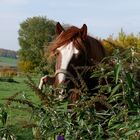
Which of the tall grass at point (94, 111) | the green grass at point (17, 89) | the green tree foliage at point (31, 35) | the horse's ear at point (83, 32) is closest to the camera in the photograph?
the tall grass at point (94, 111)

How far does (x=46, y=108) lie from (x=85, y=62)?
3.41m

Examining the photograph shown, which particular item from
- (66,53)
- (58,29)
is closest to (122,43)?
(66,53)

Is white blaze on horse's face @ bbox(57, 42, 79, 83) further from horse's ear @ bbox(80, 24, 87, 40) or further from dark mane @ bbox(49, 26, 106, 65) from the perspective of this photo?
horse's ear @ bbox(80, 24, 87, 40)

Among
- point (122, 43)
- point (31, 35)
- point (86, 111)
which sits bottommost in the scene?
point (86, 111)

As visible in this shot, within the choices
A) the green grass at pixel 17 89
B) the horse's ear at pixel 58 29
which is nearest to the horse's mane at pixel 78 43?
the horse's ear at pixel 58 29

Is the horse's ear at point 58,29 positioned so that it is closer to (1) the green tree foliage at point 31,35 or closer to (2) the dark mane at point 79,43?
(2) the dark mane at point 79,43

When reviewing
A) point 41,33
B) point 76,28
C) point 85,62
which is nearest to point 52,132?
point 85,62

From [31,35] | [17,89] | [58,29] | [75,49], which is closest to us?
[75,49]

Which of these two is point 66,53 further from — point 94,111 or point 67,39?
point 94,111

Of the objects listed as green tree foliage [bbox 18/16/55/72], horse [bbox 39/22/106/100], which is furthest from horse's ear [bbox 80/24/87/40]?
green tree foliage [bbox 18/16/55/72]

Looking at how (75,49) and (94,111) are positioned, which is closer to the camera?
(94,111)

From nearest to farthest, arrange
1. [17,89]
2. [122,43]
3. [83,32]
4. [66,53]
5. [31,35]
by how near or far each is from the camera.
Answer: [122,43] < [66,53] < [83,32] < [17,89] < [31,35]

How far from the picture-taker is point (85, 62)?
235 inches

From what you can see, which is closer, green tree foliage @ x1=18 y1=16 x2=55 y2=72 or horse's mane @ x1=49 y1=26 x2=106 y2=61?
horse's mane @ x1=49 y1=26 x2=106 y2=61
